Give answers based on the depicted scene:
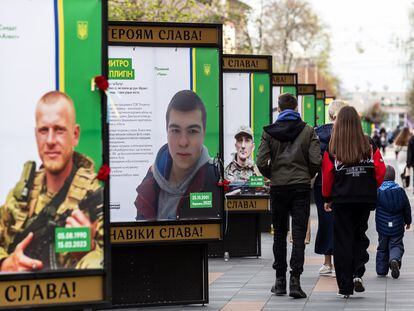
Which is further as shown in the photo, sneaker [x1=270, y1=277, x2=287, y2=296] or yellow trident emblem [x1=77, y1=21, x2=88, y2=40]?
sneaker [x1=270, y1=277, x2=287, y2=296]

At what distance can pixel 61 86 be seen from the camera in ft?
23.9

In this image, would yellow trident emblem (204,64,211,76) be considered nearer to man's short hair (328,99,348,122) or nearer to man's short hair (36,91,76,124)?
man's short hair (328,99,348,122)

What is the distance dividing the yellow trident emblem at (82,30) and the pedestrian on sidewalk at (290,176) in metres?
4.73

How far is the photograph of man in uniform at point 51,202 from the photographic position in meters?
7.12

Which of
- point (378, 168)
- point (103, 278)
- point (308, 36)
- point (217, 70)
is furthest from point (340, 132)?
point (308, 36)

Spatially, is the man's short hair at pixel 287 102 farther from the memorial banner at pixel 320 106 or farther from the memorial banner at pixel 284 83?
the memorial banner at pixel 320 106

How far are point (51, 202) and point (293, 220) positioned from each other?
492cm

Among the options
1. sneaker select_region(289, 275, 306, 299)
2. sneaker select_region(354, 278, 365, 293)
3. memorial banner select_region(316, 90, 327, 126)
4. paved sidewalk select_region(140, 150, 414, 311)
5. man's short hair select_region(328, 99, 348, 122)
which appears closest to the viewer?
paved sidewalk select_region(140, 150, 414, 311)

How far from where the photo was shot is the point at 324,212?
43.5 ft

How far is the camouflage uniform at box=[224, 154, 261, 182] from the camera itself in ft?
55.0

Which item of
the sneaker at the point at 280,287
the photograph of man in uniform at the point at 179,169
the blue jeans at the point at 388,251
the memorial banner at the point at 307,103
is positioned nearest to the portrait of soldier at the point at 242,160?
the blue jeans at the point at 388,251

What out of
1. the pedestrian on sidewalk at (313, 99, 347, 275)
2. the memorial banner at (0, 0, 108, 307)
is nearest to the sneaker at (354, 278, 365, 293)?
the pedestrian on sidewalk at (313, 99, 347, 275)

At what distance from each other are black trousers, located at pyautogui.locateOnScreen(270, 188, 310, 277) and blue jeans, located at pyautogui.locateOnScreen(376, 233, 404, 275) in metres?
1.79

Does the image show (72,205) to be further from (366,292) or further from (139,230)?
(366,292)
